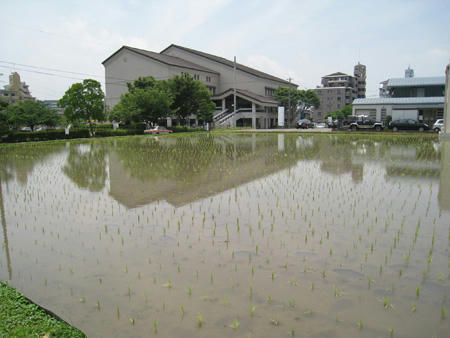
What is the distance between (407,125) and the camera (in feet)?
119

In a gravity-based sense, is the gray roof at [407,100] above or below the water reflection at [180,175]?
above

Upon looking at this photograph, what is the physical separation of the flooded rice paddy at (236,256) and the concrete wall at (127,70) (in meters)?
43.5

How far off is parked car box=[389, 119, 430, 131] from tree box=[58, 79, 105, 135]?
95.3 ft

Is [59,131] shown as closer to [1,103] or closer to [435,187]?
[1,103]

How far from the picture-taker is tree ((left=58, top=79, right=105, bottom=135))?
104 feet

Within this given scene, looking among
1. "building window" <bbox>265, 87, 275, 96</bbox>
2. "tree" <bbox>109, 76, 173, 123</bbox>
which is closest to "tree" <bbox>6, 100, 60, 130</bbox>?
"tree" <bbox>109, 76, 173, 123</bbox>

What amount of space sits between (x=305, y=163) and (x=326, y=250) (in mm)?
9607

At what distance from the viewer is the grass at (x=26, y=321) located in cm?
311

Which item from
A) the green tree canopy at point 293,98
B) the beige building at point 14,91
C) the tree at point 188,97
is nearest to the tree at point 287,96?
the green tree canopy at point 293,98

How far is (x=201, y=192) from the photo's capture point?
29.6ft

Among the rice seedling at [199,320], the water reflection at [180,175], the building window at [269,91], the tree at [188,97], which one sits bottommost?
the rice seedling at [199,320]

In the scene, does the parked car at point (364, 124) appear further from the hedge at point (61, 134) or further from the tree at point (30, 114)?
the tree at point (30, 114)

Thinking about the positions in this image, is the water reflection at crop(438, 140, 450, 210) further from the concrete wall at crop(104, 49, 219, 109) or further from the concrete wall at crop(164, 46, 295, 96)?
the concrete wall at crop(164, 46, 295, 96)

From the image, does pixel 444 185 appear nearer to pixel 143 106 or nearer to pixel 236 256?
pixel 236 256
